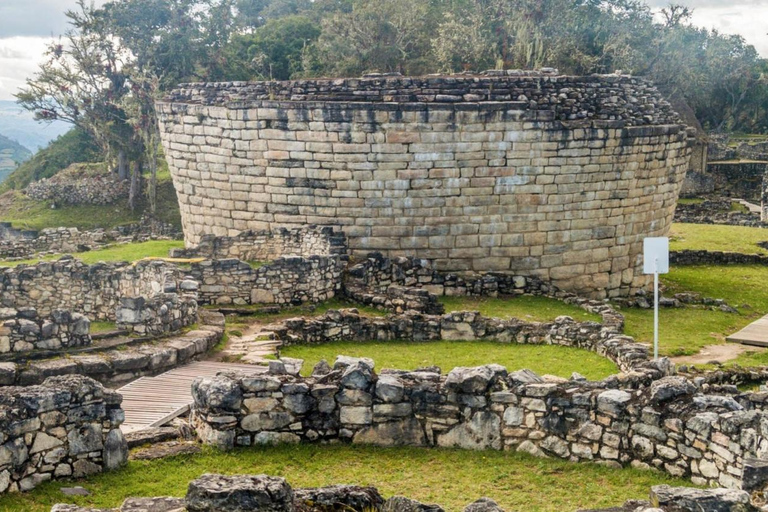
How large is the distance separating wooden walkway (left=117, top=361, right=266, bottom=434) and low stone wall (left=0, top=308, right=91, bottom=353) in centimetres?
139

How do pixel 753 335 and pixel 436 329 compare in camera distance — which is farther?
pixel 753 335

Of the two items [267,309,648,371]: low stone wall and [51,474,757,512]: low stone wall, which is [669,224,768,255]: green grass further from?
[51,474,757,512]: low stone wall

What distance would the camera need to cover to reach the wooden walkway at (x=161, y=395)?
11922 mm

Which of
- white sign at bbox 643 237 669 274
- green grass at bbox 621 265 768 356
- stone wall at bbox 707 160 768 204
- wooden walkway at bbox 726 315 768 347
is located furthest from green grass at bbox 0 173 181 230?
stone wall at bbox 707 160 768 204

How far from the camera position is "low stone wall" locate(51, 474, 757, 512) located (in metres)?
7.75

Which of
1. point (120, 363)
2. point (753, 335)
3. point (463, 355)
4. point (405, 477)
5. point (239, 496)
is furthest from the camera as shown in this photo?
point (753, 335)

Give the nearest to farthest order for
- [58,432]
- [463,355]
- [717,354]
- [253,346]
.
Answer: [58,432]
[253,346]
[463,355]
[717,354]

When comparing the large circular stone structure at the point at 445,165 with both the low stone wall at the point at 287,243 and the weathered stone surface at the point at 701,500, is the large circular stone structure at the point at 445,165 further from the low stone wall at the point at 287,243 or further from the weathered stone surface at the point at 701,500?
the weathered stone surface at the point at 701,500

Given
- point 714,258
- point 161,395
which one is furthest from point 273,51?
point 161,395

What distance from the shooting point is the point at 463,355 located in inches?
674

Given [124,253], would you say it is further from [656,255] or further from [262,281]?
[656,255]

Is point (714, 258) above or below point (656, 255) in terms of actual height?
below

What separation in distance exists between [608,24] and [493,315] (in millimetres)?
38118

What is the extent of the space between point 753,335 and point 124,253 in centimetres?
1524
